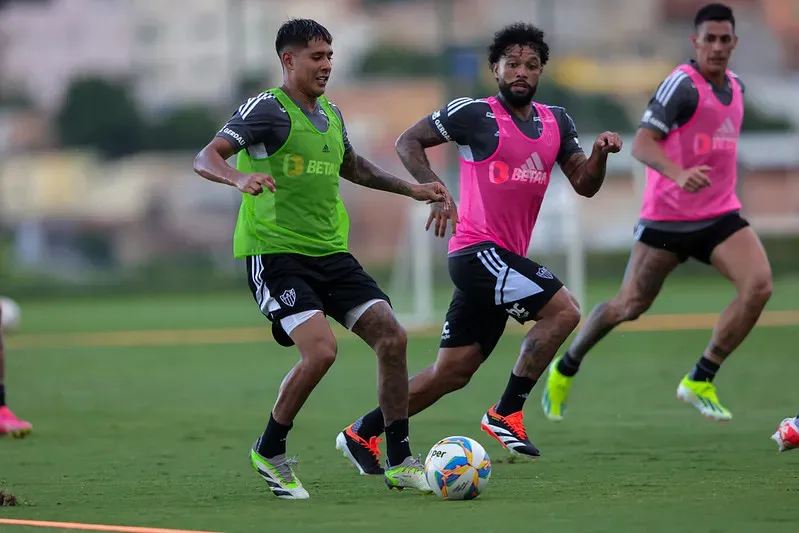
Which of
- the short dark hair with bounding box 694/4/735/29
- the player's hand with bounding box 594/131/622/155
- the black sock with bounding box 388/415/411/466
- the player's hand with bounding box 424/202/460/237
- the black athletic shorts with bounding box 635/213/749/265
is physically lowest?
the black sock with bounding box 388/415/411/466

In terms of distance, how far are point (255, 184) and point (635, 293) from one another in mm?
4045

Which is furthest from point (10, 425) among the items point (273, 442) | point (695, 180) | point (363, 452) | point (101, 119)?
point (101, 119)

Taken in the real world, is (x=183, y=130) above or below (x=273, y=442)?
below

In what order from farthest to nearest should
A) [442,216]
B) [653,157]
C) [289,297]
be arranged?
[653,157]
[442,216]
[289,297]

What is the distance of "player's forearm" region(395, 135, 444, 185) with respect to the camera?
892 centimetres

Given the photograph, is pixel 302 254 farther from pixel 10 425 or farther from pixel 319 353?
pixel 10 425

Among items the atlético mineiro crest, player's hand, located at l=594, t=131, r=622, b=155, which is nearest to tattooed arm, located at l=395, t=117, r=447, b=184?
player's hand, located at l=594, t=131, r=622, b=155

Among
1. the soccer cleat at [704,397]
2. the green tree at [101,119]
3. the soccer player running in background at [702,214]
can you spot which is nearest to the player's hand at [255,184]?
the soccer player running in background at [702,214]

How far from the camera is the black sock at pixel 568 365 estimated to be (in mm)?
10422

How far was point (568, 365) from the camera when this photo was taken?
10.4m

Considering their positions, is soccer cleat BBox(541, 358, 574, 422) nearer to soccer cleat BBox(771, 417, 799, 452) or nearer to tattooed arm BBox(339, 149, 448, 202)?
soccer cleat BBox(771, 417, 799, 452)

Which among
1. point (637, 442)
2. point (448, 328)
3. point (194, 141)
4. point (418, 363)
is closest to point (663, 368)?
point (418, 363)

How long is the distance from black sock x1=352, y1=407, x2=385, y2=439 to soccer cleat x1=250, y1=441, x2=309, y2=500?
0.80 m

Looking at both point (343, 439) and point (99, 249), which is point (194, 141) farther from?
point (343, 439)
